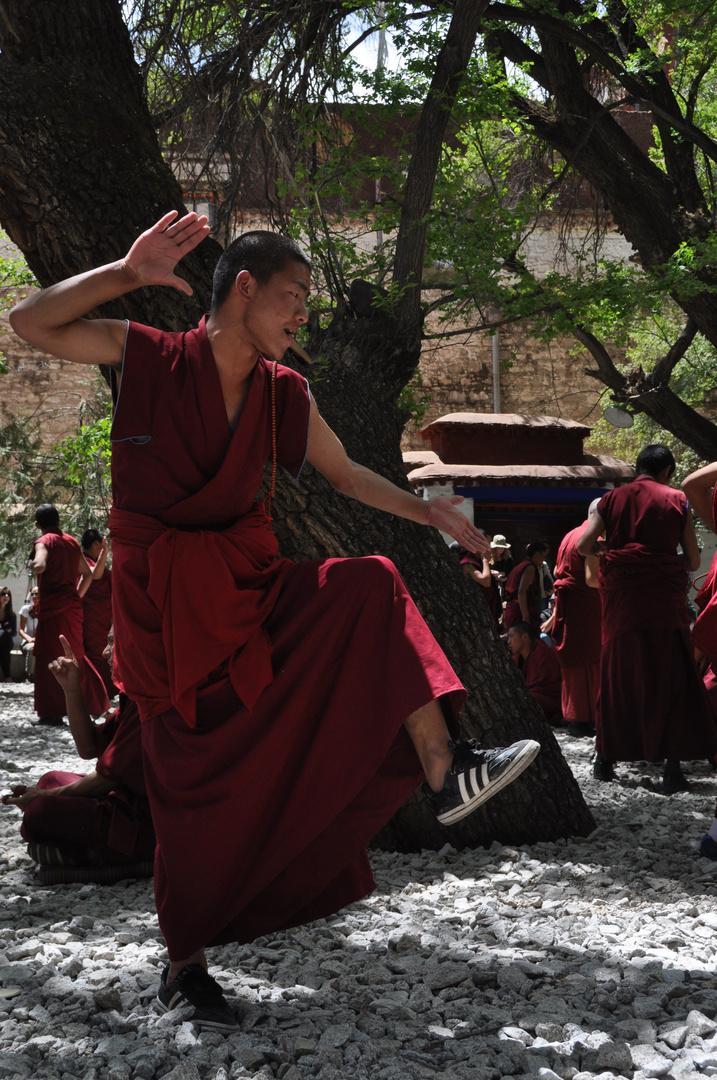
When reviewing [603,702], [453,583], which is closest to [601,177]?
[603,702]

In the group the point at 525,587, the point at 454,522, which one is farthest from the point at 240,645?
the point at 525,587

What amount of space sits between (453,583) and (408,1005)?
72.7 inches

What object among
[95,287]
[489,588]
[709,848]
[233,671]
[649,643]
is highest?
[95,287]

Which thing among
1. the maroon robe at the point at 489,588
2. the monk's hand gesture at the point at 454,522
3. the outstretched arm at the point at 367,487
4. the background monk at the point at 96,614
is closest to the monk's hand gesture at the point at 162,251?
the outstretched arm at the point at 367,487

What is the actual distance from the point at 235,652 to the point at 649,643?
3.31 metres

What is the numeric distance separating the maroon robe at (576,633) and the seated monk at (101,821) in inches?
155

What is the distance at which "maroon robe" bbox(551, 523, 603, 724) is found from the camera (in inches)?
261

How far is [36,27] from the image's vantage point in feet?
11.9

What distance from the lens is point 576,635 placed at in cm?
663

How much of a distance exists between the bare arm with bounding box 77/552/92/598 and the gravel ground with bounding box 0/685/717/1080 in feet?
14.0

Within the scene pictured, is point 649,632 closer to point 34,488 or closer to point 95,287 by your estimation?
point 95,287

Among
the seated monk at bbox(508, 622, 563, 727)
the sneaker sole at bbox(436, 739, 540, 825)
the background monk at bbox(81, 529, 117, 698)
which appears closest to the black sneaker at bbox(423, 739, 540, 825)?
the sneaker sole at bbox(436, 739, 540, 825)

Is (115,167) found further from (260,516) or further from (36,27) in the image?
(260,516)

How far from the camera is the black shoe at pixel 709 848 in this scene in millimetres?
3295
